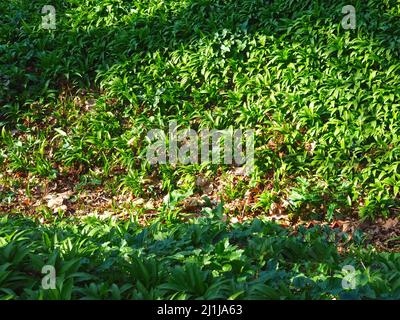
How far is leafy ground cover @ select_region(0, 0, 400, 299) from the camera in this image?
5.08m

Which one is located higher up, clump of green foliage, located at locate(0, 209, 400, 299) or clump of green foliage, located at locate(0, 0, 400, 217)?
clump of green foliage, located at locate(0, 0, 400, 217)

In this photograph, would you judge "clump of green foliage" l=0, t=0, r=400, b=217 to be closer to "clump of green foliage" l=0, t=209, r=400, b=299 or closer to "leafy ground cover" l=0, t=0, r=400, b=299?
"leafy ground cover" l=0, t=0, r=400, b=299

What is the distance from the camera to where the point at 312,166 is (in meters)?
5.56

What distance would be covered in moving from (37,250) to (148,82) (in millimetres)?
3733

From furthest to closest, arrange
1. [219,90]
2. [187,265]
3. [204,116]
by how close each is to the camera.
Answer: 1. [219,90]
2. [204,116]
3. [187,265]

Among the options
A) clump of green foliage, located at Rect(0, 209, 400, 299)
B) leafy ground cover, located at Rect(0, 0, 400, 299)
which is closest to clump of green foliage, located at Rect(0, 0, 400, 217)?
leafy ground cover, located at Rect(0, 0, 400, 299)

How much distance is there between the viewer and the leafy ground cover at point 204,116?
5.08 m

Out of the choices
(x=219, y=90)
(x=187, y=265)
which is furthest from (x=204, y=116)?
(x=187, y=265)

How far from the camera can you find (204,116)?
20.0 feet

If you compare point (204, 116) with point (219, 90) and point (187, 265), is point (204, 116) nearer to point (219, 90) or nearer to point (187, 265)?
point (219, 90)

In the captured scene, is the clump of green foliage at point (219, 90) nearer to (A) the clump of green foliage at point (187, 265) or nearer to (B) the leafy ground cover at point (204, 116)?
(B) the leafy ground cover at point (204, 116)

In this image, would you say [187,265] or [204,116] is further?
[204,116]

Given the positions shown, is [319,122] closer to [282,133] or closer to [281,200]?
[282,133]
